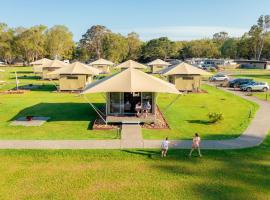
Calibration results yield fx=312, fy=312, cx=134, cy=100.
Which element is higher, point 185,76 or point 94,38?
point 94,38

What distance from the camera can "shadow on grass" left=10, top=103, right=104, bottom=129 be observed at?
87.1 ft

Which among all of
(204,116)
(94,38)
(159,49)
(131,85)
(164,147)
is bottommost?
(164,147)

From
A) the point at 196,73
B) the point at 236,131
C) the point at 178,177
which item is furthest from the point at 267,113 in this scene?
the point at 178,177

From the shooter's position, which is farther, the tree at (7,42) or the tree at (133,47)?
the tree at (133,47)

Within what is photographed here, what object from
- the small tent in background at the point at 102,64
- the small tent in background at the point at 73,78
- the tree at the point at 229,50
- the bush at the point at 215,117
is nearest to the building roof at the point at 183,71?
the small tent in background at the point at 73,78

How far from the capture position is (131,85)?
23.3 meters

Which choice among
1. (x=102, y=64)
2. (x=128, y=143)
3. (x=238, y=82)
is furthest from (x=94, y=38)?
(x=128, y=143)

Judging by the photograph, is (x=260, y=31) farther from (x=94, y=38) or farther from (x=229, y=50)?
(x=94, y=38)

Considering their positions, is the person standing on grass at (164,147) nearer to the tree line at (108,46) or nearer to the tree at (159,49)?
the tree line at (108,46)

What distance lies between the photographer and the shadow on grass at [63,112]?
2655cm

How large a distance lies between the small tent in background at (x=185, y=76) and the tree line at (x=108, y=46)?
244 ft

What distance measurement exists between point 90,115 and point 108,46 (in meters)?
91.7

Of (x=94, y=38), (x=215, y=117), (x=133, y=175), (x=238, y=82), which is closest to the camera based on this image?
(x=133, y=175)

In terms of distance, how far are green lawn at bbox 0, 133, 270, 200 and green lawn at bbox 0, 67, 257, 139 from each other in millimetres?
3400
